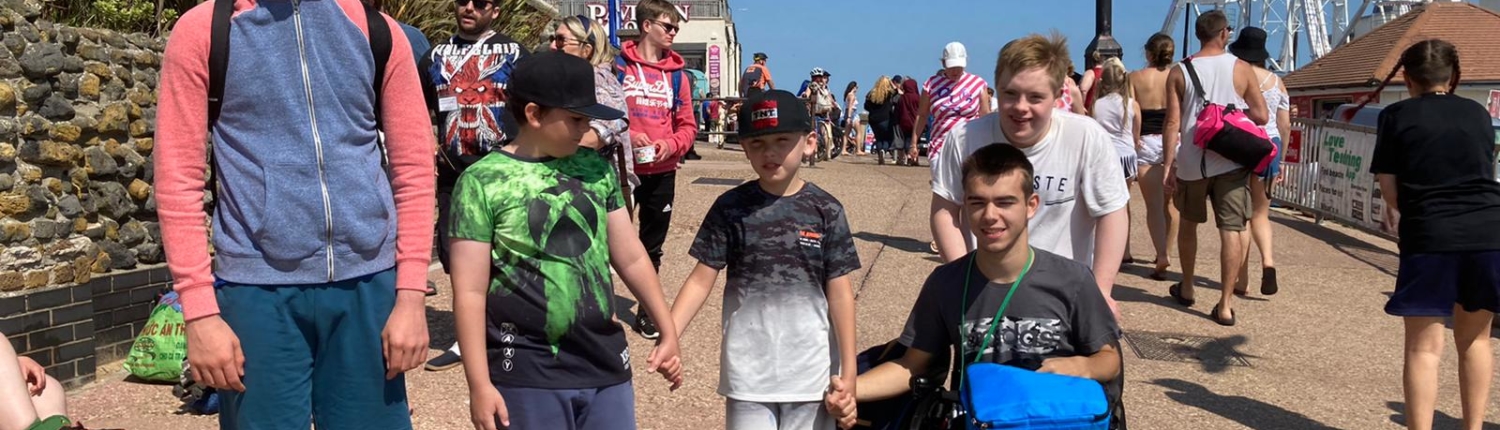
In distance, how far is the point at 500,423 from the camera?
10.3ft

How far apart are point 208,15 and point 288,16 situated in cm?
15

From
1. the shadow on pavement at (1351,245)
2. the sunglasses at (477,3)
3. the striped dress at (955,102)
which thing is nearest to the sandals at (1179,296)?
the striped dress at (955,102)

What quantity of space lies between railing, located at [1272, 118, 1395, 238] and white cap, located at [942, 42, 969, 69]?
435 cm

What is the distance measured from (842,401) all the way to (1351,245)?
9.91m

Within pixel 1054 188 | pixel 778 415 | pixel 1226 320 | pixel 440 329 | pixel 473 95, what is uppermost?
pixel 473 95

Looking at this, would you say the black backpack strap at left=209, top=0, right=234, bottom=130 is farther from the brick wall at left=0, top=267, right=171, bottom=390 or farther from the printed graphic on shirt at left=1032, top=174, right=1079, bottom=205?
the brick wall at left=0, top=267, right=171, bottom=390

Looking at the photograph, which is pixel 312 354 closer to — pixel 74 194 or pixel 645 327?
pixel 74 194

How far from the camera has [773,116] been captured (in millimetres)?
3547

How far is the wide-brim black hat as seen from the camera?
8.22m

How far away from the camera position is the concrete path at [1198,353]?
18.5 feet

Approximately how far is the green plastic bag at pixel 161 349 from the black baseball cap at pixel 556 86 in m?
3.38

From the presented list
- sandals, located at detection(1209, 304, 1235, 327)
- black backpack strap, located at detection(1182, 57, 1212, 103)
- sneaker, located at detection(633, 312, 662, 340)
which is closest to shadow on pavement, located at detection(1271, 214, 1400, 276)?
sandals, located at detection(1209, 304, 1235, 327)

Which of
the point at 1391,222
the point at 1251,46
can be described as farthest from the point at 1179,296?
the point at 1391,222

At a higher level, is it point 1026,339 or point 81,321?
point 1026,339
